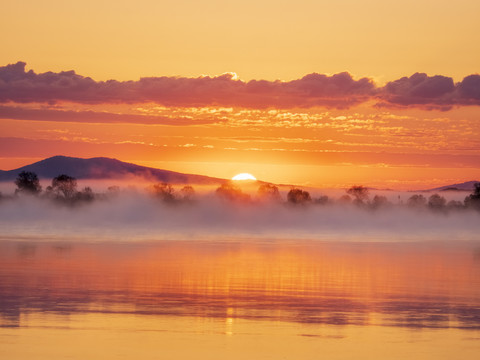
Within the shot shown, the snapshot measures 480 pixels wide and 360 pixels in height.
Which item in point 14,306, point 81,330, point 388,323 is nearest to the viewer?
point 81,330

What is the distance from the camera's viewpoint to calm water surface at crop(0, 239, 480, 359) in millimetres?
25828

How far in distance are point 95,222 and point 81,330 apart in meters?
129

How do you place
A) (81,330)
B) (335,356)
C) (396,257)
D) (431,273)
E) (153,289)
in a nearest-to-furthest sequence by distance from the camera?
(335,356) < (81,330) < (153,289) < (431,273) < (396,257)

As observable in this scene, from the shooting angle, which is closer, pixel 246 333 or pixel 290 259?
pixel 246 333

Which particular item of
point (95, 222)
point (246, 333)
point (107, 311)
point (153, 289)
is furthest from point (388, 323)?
point (95, 222)

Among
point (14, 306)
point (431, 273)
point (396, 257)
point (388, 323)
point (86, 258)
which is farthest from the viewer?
point (396, 257)

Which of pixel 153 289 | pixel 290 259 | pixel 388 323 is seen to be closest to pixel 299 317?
pixel 388 323

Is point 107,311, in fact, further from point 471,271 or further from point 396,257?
point 396,257

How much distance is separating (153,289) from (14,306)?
769 centimetres

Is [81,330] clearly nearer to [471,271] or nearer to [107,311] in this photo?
[107,311]

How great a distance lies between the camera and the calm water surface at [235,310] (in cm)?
2583

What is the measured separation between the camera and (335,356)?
25078mm

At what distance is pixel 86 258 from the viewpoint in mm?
58000

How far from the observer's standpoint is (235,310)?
32.7 metres
